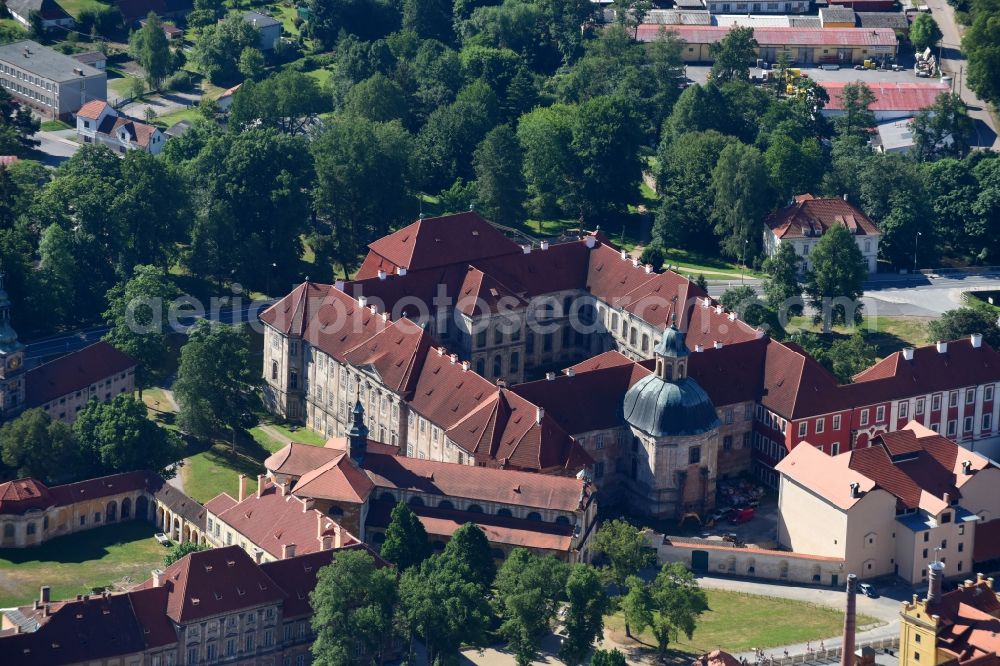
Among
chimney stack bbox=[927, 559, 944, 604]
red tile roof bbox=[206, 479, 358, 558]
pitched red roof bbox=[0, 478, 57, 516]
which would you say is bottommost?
pitched red roof bbox=[0, 478, 57, 516]

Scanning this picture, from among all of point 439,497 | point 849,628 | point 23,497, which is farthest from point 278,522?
point 849,628

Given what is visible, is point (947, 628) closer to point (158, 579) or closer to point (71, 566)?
point (158, 579)

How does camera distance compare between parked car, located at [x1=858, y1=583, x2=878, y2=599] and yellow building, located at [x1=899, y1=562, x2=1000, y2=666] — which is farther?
parked car, located at [x1=858, y1=583, x2=878, y2=599]

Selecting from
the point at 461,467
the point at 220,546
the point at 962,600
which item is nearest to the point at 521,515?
the point at 461,467

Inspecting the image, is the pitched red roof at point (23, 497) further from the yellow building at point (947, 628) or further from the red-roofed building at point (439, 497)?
the yellow building at point (947, 628)

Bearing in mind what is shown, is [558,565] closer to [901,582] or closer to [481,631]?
[481,631]

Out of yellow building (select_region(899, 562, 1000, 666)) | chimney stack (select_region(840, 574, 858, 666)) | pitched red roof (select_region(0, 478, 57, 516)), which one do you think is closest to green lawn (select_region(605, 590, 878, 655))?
yellow building (select_region(899, 562, 1000, 666))

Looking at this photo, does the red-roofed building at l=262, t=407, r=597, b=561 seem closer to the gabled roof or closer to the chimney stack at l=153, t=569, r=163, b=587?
the gabled roof
